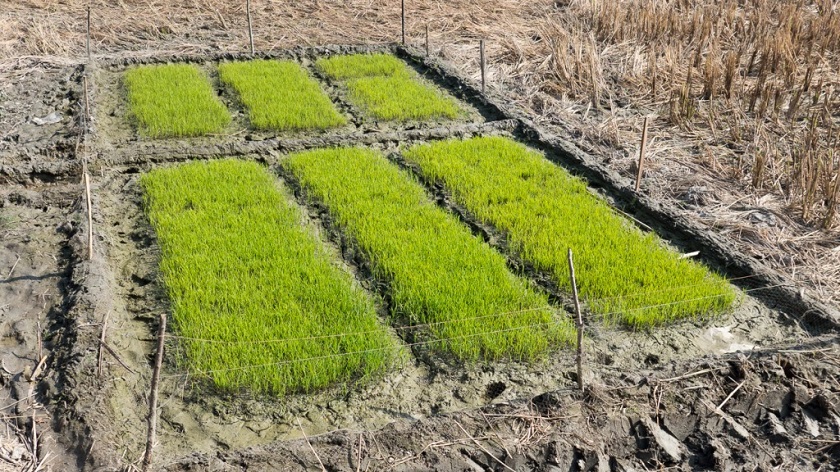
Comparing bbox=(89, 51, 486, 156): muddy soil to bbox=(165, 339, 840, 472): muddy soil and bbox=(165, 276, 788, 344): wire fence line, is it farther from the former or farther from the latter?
bbox=(165, 339, 840, 472): muddy soil

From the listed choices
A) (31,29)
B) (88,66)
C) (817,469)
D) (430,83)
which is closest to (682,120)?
(430,83)

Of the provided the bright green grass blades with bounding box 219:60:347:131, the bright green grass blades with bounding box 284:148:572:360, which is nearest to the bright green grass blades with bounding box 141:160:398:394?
the bright green grass blades with bounding box 284:148:572:360

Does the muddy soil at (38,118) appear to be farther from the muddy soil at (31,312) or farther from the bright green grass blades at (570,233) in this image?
the bright green grass blades at (570,233)

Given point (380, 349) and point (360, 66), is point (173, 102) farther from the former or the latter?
point (380, 349)

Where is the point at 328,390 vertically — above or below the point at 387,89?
below

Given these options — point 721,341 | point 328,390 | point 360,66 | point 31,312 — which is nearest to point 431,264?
point 328,390

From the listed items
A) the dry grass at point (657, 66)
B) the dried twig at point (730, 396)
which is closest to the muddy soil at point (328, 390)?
the dried twig at point (730, 396)
